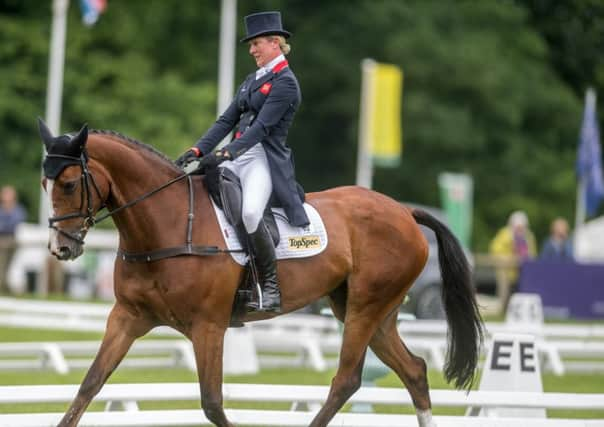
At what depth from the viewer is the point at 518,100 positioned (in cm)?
4700

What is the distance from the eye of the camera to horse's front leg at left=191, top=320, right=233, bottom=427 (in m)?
9.03

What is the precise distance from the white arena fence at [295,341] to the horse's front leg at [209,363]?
7.10 metres

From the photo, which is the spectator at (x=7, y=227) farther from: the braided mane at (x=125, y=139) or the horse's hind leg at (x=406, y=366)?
the braided mane at (x=125, y=139)

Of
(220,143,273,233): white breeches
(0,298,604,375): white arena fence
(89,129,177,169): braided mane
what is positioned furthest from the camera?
(0,298,604,375): white arena fence

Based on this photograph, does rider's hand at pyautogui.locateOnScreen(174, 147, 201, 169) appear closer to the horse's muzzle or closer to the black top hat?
the black top hat

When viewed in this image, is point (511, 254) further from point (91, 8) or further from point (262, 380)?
point (262, 380)

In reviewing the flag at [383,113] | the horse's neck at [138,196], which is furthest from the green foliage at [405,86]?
the horse's neck at [138,196]

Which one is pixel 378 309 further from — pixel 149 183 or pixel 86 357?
pixel 86 357

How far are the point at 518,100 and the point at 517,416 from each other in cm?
3626

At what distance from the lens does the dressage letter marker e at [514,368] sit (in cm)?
1152

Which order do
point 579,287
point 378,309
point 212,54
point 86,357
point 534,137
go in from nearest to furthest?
point 378,309 → point 86,357 → point 579,287 → point 212,54 → point 534,137

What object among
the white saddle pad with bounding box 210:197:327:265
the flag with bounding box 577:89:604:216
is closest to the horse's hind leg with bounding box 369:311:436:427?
the white saddle pad with bounding box 210:197:327:265

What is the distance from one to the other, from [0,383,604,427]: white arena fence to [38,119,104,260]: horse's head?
5.64 feet

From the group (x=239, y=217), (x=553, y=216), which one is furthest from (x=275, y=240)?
(x=553, y=216)
